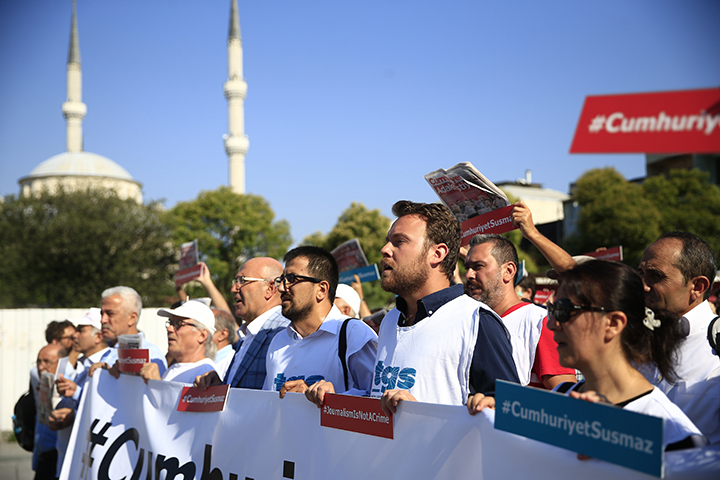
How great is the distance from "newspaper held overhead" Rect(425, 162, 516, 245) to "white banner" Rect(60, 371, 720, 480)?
1.29 meters

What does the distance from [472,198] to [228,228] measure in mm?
49269

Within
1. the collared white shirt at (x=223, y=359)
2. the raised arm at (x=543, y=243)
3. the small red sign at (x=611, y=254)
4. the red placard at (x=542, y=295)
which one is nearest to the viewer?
the raised arm at (x=543, y=243)

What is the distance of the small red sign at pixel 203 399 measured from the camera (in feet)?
11.5

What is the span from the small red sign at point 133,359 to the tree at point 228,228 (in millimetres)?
45005

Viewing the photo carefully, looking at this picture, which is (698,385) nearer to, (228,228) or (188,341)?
(188,341)

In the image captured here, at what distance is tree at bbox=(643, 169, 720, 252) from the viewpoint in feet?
117

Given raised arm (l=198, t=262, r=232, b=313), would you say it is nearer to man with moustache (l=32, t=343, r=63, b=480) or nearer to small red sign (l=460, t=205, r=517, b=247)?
man with moustache (l=32, t=343, r=63, b=480)

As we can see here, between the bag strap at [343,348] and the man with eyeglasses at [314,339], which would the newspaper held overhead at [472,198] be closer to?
the man with eyeglasses at [314,339]

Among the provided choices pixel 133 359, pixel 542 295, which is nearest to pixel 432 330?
pixel 133 359

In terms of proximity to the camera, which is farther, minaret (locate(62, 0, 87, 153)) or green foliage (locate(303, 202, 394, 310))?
minaret (locate(62, 0, 87, 153))

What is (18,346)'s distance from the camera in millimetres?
11281

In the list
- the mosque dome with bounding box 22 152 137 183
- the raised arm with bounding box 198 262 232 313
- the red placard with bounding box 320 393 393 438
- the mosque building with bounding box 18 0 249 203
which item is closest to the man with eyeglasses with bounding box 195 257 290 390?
the red placard with bounding box 320 393 393 438

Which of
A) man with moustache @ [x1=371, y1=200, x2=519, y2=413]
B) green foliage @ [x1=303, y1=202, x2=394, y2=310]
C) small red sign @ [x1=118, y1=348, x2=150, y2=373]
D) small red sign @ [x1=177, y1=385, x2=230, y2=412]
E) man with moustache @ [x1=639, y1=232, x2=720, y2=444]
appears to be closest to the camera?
man with moustache @ [x1=371, y1=200, x2=519, y2=413]

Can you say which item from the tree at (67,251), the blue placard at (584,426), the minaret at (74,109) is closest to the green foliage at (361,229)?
the tree at (67,251)
